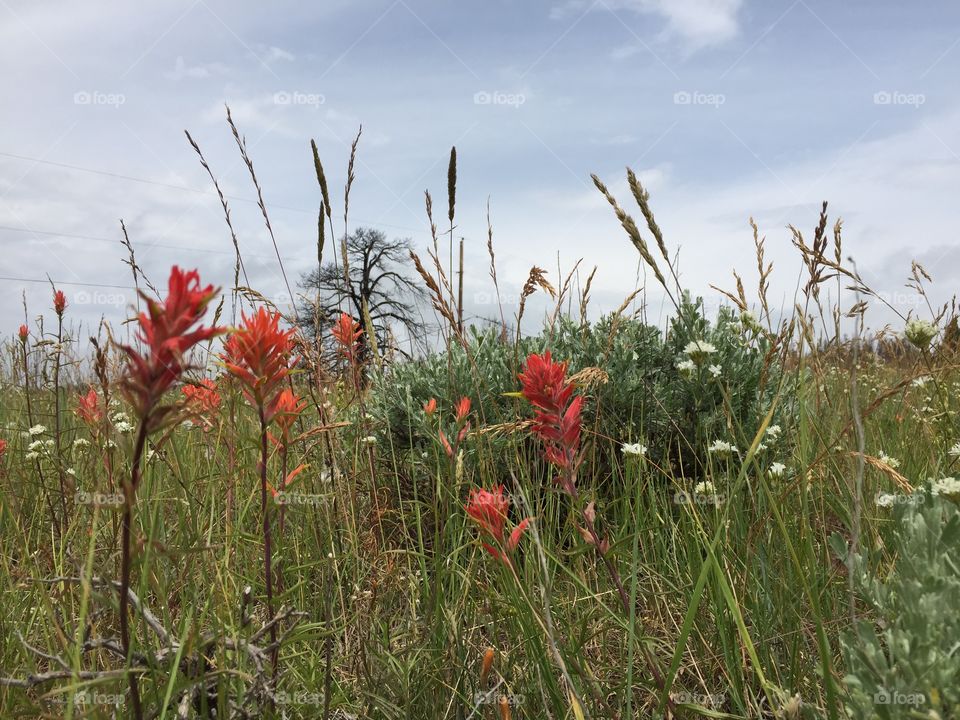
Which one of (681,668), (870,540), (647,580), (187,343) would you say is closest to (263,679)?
(187,343)

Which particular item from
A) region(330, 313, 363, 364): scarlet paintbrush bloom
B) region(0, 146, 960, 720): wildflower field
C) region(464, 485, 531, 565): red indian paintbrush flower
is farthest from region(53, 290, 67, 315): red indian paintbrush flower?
region(464, 485, 531, 565): red indian paintbrush flower

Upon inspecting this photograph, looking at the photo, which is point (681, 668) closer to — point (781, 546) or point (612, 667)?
point (612, 667)

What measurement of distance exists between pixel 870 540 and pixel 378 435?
2.72 m

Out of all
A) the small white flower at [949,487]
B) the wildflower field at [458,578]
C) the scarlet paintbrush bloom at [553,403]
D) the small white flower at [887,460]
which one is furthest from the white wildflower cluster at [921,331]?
the scarlet paintbrush bloom at [553,403]

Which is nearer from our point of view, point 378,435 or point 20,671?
point 20,671

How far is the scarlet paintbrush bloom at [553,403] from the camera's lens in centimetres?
154

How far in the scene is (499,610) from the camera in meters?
2.10

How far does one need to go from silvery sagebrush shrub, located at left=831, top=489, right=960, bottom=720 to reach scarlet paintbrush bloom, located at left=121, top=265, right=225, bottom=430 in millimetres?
1064

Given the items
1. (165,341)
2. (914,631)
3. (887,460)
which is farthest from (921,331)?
(165,341)

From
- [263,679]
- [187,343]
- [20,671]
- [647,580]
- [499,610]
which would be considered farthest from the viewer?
[647,580]

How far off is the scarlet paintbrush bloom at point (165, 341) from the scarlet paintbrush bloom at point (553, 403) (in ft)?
2.50

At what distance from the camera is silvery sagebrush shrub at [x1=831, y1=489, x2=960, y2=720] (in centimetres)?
117

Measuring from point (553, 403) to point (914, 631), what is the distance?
0.82 meters

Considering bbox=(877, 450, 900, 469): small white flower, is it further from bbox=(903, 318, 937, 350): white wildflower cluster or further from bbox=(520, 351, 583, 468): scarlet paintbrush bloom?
bbox=(520, 351, 583, 468): scarlet paintbrush bloom
